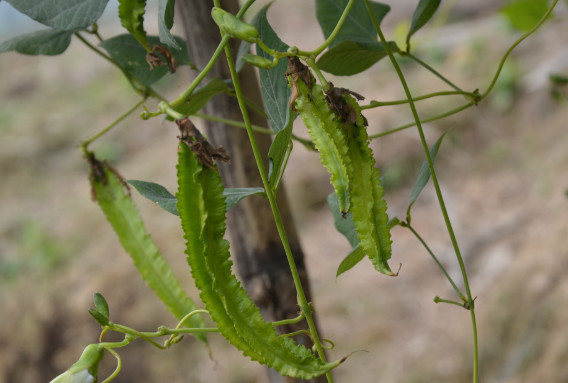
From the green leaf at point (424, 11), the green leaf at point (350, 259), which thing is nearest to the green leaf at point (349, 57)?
the green leaf at point (424, 11)

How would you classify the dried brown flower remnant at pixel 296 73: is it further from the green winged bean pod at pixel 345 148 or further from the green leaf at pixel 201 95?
the green leaf at pixel 201 95

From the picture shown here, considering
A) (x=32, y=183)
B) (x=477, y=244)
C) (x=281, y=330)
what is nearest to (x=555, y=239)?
(x=477, y=244)

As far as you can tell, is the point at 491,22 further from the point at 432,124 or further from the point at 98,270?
the point at 98,270

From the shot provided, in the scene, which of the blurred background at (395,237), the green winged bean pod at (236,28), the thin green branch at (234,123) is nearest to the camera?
the green winged bean pod at (236,28)

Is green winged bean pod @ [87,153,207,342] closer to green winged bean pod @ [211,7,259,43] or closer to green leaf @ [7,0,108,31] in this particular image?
green leaf @ [7,0,108,31]

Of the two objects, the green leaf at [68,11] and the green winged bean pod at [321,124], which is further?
the green leaf at [68,11]

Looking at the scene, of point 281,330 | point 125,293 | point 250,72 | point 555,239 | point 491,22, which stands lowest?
point 281,330
